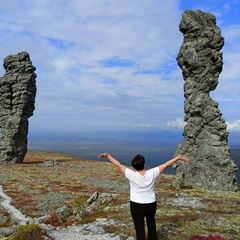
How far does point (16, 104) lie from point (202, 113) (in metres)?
55.4

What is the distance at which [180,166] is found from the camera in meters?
41.8

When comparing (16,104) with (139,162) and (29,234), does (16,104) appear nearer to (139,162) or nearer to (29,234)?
(29,234)

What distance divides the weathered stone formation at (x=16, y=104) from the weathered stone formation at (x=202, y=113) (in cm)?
4970

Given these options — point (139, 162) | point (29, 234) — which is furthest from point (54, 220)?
point (139, 162)

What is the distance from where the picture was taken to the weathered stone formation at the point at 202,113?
39.4 m

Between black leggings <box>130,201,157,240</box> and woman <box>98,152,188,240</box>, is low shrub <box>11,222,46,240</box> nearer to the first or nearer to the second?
black leggings <box>130,201,157,240</box>

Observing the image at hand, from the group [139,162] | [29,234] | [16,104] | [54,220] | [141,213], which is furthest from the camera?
[16,104]

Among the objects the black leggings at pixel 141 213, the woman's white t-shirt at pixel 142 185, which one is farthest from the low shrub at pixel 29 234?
the woman's white t-shirt at pixel 142 185

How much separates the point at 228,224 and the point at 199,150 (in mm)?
19805

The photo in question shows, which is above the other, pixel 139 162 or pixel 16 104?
pixel 16 104

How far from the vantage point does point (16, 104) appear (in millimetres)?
81562

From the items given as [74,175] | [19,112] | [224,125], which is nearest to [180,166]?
[224,125]

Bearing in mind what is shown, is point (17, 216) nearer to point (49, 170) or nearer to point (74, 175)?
point (74, 175)

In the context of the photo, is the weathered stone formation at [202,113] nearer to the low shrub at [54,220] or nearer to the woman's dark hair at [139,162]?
the low shrub at [54,220]
